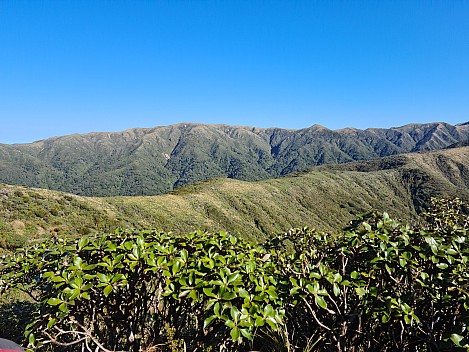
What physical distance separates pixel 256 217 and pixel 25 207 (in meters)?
44.4

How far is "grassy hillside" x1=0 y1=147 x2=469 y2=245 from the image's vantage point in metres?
31.1

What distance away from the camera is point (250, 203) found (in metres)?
68.9

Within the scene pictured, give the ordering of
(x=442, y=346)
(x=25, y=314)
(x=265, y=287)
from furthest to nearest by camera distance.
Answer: (x=25, y=314) < (x=265, y=287) < (x=442, y=346)

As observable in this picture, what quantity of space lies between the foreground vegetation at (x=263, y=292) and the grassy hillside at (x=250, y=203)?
262 centimetres

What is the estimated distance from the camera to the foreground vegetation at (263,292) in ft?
8.18

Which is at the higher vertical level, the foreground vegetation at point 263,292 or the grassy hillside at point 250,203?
the foreground vegetation at point 263,292

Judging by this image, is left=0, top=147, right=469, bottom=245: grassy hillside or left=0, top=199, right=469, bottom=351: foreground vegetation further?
left=0, top=147, right=469, bottom=245: grassy hillside

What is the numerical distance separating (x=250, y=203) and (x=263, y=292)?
66.7 meters

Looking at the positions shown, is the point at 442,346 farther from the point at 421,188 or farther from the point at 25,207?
the point at 421,188

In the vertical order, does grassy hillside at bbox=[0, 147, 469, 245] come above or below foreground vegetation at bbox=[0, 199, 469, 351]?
below

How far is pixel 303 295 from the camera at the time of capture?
2611 millimetres

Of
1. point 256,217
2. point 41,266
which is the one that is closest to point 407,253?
point 41,266

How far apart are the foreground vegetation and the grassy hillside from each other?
8.60 ft

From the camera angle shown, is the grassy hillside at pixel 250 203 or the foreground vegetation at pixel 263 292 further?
the grassy hillside at pixel 250 203
